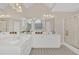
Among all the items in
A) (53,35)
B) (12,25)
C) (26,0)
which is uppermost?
(26,0)

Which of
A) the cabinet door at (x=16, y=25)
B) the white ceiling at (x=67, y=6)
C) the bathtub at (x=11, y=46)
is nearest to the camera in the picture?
the white ceiling at (x=67, y=6)

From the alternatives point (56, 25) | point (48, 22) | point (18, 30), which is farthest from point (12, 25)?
point (56, 25)

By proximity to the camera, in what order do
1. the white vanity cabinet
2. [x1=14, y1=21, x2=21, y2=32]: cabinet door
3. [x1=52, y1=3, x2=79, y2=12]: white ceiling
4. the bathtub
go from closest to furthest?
1. [x1=52, y1=3, x2=79, y2=12]: white ceiling
2. the bathtub
3. [x1=14, y1=21, x2=21, y2=32]: cabinet door
4. the white vanity cabinet

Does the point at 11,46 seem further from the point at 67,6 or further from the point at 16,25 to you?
the point at 16,25

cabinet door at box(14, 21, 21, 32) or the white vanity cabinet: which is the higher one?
cabinet door at box(14, 21, 21, 32)

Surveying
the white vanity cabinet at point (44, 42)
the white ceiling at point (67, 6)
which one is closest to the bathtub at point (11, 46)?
the white ceiling at point (67, 6)

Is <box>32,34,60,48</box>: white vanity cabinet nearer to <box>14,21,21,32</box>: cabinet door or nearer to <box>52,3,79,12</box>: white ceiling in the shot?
<box>14,21,21,32</box>: cabinet door

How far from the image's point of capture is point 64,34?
4641 millimetres

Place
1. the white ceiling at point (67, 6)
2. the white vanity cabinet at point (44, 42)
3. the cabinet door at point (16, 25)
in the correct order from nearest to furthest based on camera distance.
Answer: the white ceiling at point (67, 6)
the cabinet door at point (16, 25)
the white vanity cabinet at point (44, 42)

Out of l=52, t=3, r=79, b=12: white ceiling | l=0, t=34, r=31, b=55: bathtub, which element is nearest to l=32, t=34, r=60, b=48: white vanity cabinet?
l=0, t=34, r=31, b=55: bathtub

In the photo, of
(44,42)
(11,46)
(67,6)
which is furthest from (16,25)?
(67,6)

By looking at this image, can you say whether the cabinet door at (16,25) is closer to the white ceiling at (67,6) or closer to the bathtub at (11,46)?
the bathtub at (11,46)

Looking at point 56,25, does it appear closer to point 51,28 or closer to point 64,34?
point 51,28
